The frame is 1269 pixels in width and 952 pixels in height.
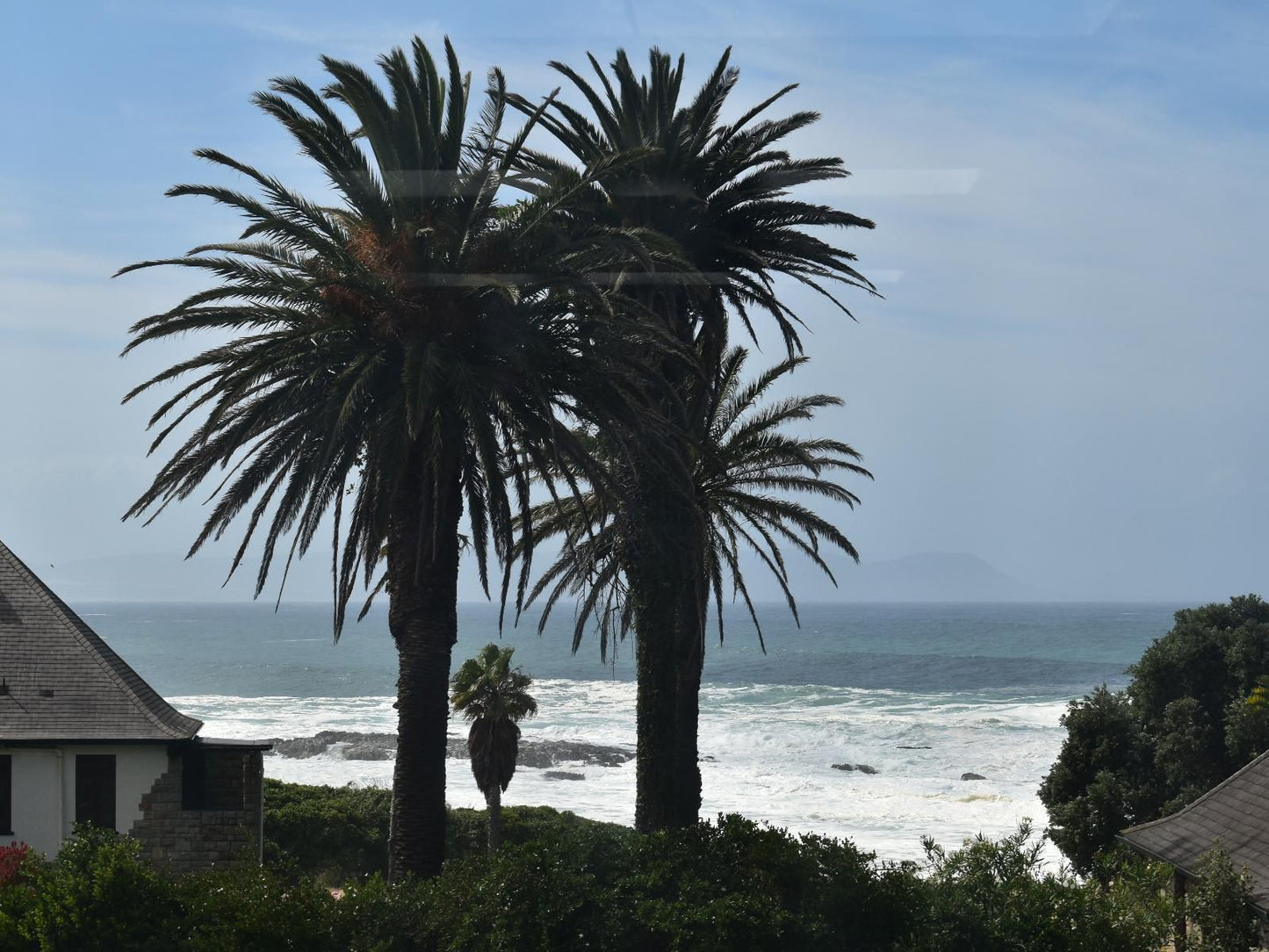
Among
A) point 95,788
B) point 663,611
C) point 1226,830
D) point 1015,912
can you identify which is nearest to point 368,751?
point 95,788

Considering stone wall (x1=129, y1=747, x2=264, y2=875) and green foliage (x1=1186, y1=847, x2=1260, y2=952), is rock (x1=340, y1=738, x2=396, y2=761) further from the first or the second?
green foliage (x1=1186, y1=847, x2=1260, y2=952)

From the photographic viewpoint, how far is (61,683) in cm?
1933

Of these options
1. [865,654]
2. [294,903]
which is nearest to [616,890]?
[294,903]

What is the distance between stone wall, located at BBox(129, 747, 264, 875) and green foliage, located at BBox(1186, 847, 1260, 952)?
1331 centimetres

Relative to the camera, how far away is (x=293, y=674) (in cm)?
12706

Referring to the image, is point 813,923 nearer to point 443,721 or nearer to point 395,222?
point 443,721

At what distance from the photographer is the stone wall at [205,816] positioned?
62.1ft

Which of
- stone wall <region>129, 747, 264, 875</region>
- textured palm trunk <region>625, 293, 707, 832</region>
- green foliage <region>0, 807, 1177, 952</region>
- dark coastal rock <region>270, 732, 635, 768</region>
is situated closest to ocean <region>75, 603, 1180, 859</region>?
dark coastal rock <region>270, 732, 635, 768</region>

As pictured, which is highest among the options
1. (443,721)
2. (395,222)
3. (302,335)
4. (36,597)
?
(395,222)

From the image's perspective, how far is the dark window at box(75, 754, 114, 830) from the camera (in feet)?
61.4

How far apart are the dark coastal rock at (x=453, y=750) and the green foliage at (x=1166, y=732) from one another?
4124 centimetres

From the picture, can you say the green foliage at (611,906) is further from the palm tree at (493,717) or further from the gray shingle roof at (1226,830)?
the palm tree at (493,717)

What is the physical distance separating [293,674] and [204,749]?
11299 cm

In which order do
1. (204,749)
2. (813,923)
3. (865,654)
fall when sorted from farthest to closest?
(865,654) < (204,749) < (813,923)
